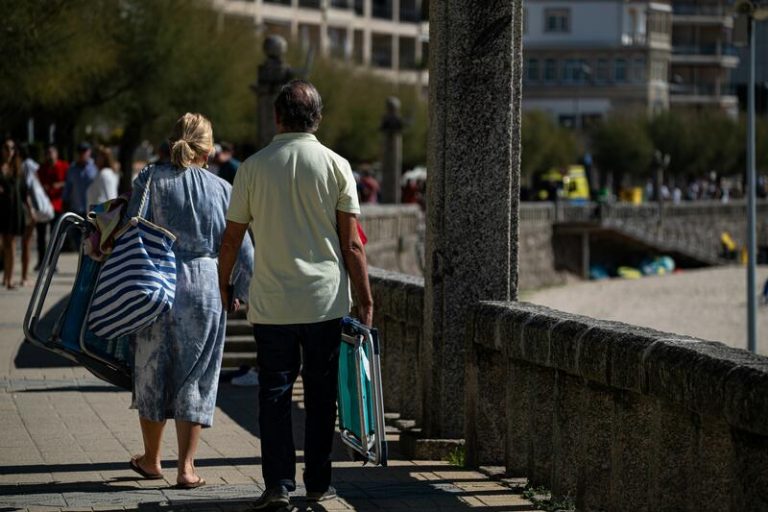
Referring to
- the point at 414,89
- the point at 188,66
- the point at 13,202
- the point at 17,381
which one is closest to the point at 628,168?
the point at 414,89

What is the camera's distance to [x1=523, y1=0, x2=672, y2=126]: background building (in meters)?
129

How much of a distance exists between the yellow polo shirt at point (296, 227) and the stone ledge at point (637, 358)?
3.43 ft

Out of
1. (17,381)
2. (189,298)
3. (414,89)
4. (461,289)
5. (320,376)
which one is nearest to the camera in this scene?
(320,376)

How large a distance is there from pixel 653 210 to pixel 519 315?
247 ft

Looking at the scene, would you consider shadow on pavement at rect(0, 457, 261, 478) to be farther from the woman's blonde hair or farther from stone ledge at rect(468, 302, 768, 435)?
the woman's blonde hair

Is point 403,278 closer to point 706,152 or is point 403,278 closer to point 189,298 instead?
point 189,298

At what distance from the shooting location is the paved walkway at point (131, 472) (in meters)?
8.08

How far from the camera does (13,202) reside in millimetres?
21172

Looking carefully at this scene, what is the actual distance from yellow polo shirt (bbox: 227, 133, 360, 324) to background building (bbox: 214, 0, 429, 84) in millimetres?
81946

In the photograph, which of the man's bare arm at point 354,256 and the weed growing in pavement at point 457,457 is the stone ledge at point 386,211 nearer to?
the weed growing in pavement at point 457,457

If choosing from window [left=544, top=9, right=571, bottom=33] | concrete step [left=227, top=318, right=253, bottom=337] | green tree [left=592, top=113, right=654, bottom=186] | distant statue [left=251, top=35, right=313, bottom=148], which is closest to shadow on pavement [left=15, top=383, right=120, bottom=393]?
concrete step [left=227, top=318, right=253, bottom=337]

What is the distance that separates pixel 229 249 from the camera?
25.8ft

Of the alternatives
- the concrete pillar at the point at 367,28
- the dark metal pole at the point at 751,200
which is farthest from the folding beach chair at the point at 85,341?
the concrete pillar at the point at 367,28

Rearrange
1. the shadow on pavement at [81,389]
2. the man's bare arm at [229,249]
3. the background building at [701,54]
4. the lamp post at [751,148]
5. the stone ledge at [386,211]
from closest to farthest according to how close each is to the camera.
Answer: the man's bare arm at [229,249]
the shadow on pavement at [81,389]
the lamp post at [751,148]
the stone ledge at [386,211]
the background building at [701,54]
